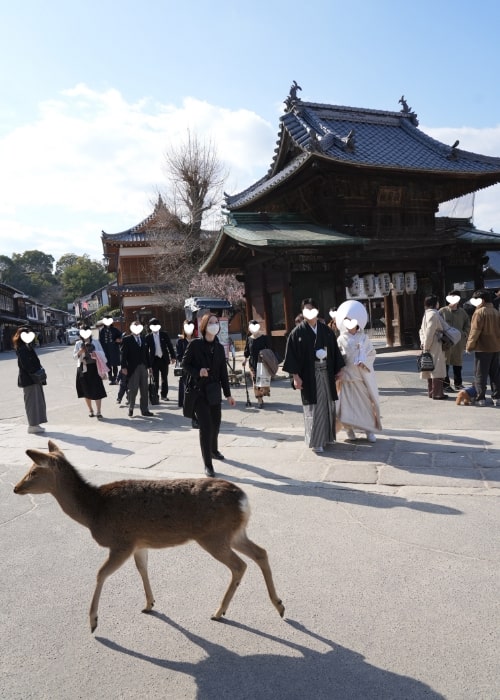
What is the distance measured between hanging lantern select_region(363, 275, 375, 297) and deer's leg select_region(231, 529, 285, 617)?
13947 mm

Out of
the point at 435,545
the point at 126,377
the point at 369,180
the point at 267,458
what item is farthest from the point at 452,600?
the point at 369,180

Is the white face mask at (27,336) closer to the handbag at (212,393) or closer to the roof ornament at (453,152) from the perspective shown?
the handbag at (212,393)

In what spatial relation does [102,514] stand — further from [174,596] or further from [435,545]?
[435,545]

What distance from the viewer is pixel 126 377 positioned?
10.9 m

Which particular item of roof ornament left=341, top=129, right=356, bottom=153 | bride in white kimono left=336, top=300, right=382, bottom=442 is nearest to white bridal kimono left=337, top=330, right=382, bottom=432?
bride in white kimono left=336, top=300, right=382, bottom=442

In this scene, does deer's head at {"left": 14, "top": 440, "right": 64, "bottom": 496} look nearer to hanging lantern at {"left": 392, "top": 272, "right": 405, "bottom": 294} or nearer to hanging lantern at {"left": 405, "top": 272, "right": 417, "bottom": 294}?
hanging lantern at {"left": 392, "top": 272, "right": 405, "bottom": 294}

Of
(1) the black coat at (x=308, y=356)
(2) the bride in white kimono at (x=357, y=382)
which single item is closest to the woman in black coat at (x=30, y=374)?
(1) the black coat at (x=308, y=356)

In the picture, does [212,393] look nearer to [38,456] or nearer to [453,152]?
[38,456]

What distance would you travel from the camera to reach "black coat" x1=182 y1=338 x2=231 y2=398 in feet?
20.5

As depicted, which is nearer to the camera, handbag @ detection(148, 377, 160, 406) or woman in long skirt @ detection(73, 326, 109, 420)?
woman in long skirt @ detection(73, 326, 109, 420)

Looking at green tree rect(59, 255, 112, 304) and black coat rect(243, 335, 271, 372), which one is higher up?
green tree rect(59, 255, 112, 304)

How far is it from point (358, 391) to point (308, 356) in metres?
0.93

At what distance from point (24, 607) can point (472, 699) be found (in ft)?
9.09

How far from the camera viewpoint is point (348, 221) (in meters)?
15.8
